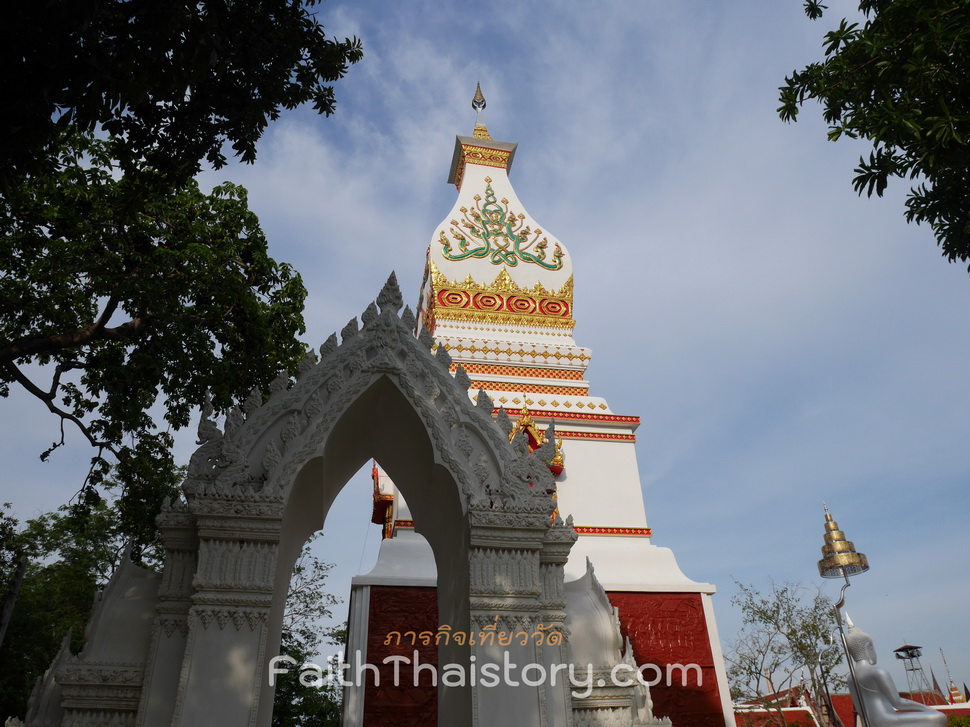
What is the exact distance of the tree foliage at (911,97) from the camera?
6625 mm

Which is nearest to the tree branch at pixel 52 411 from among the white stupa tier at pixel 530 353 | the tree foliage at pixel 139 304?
the tree foliage at pixel 139 304

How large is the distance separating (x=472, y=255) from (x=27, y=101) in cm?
1208

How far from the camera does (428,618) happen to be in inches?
429

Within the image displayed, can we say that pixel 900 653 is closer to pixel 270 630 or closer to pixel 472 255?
pixel 472 255

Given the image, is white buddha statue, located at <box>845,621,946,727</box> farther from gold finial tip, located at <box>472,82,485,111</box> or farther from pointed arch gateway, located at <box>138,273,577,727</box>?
gold finial tip, located at <box>472,82,485,111</box>

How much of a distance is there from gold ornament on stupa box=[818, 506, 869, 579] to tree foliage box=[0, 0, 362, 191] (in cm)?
802

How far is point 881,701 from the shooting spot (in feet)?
27.8

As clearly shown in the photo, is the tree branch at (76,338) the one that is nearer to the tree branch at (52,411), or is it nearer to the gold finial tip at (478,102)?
the tree branch at (52,411)

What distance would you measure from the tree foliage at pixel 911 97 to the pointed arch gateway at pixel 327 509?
4533 mm

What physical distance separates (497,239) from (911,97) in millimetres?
11074

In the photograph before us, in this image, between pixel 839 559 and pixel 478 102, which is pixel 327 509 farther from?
pixel 478 102

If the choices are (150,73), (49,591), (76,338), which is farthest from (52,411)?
(49,591)

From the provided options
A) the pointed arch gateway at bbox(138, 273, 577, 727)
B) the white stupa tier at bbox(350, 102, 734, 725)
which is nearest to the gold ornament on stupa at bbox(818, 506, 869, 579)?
the white stupa tier at bbox(350, 102, 734, 725)

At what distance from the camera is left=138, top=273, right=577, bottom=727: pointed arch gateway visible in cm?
559
